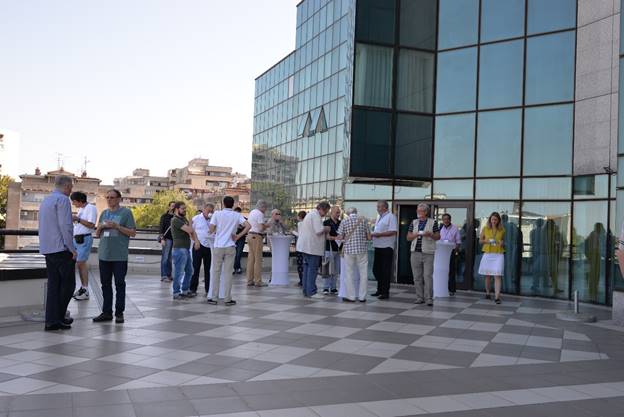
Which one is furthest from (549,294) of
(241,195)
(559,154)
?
(241,195)

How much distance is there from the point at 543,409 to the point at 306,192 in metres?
56.1

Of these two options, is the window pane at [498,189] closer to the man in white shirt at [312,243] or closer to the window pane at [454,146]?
the window pane at [454,146]

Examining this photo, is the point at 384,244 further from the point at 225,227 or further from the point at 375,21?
the point at 375,21

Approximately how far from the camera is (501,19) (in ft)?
49.1

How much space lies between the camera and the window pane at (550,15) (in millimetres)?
13883

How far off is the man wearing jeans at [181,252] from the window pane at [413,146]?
627 cm

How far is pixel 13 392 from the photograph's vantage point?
4.83m

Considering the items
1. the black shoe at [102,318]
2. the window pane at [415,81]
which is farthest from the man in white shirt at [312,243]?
the window pane at [415,81]

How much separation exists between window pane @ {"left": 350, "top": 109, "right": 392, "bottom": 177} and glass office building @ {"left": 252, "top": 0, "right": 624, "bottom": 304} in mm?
27

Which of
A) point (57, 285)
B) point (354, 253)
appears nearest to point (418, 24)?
point (354, 253)

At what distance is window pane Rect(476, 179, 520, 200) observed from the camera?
47.3 feet

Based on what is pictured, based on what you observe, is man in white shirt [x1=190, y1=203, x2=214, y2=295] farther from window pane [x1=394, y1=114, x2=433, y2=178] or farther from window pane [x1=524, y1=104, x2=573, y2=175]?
window pane [x1=524, y1=104, x2=573, y2=175]

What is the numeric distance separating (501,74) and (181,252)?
29.5 ft

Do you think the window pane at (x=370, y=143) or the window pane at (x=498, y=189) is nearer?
the window pane at (x=498, y=189)
